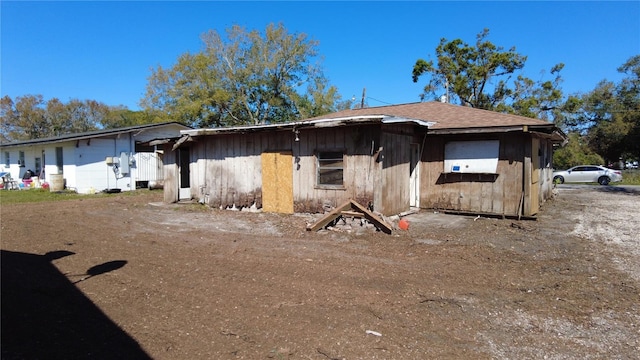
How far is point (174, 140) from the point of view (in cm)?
1377

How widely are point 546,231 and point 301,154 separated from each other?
662 cm

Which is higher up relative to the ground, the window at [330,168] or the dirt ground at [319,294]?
the window at [330,168]

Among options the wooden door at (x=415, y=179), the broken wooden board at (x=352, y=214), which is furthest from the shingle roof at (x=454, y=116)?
the broken wooden board at (x=352, y=214)

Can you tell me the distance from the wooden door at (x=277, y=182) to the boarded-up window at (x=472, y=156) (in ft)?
16.0

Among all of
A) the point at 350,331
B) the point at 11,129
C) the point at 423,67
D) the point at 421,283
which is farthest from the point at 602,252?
the point at 11,129

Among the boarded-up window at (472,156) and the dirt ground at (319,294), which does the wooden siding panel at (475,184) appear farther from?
the dirt ground at (319,294)

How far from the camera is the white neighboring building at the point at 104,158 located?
1966 centimetres

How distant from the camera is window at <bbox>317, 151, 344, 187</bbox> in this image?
33.9 feet

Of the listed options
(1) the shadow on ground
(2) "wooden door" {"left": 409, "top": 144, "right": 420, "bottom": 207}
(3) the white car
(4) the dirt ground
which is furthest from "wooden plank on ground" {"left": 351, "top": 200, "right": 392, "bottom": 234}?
(3) the white car

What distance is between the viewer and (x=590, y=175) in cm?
2800

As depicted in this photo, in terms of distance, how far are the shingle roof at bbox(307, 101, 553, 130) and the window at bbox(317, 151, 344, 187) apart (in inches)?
102

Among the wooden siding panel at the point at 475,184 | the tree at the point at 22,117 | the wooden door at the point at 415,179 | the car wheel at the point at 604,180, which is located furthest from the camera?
the tree at the point at 22,117

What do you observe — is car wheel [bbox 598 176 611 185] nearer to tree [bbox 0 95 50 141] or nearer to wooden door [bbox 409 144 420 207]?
wooden door [bbox 409 144 420 207]

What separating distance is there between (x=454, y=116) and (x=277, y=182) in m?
6.33
